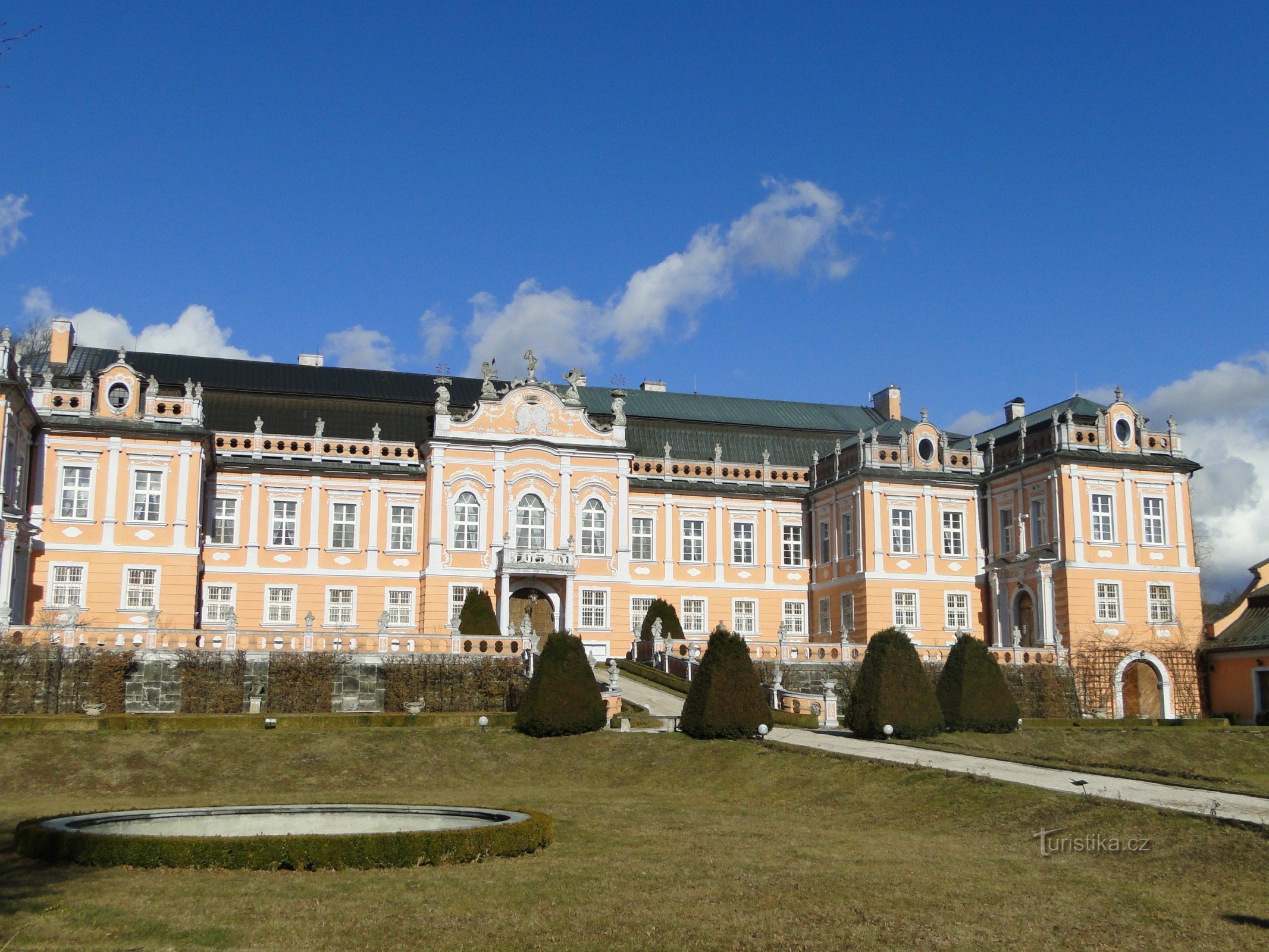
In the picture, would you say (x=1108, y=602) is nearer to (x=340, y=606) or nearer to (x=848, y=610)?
(x=848, y=610)

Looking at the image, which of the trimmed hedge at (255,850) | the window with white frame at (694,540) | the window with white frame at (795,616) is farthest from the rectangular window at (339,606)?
the trimmed hedge at (255,850)

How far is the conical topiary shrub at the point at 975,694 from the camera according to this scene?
32562 millimetres

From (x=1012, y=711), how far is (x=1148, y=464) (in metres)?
17.5

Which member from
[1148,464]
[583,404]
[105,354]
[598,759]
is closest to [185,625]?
[105,354]

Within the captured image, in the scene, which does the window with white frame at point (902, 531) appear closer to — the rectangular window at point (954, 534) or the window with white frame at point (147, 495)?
the rectangular window at point (954, 534)

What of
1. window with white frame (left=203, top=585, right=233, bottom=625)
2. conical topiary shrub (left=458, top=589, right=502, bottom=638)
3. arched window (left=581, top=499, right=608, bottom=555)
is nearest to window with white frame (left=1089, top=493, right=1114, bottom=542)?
arched window (left=581, top=499, right=608, bottom=555)

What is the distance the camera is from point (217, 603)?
45.1m

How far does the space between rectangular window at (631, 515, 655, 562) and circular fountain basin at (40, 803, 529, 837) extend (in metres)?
32.8

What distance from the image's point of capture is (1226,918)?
1248cm

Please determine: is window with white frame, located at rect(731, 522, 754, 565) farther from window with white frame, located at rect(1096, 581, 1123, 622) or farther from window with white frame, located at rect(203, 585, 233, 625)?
window with white frame, located at rect(203, 585, 233, 625)

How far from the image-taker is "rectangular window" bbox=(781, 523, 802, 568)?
52.2m

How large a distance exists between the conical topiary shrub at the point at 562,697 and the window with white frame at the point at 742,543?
68.1 ft

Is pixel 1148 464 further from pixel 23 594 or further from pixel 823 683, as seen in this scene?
pixel 23 594

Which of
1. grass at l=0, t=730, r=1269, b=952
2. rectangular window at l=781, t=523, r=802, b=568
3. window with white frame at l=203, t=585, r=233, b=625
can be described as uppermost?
rectangular window at l=781, t=523, r=802, b=568
